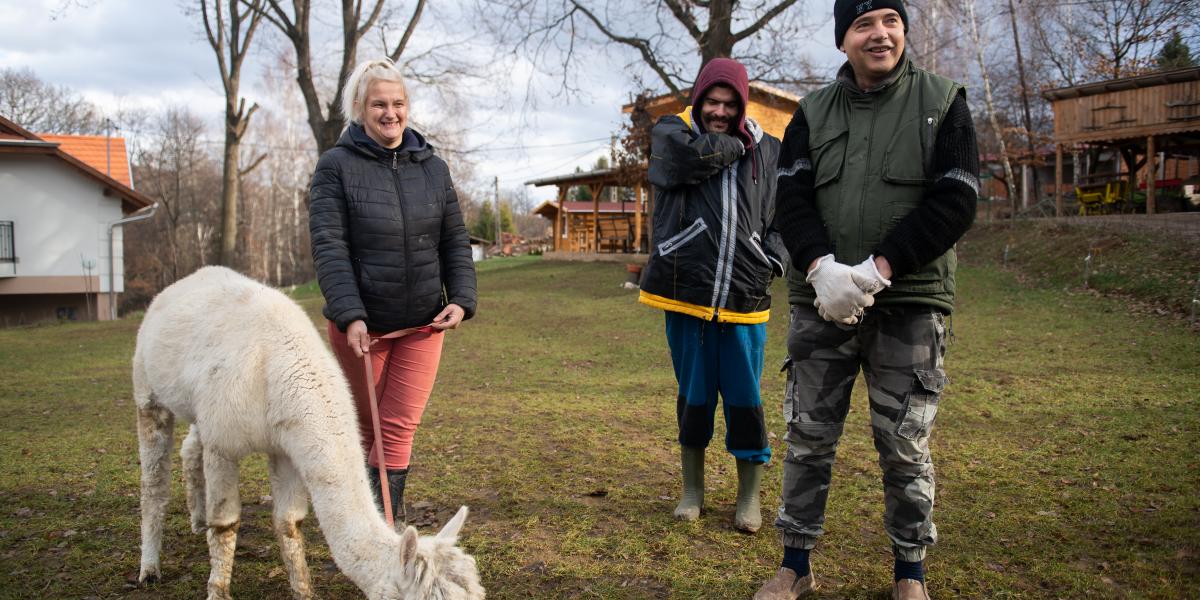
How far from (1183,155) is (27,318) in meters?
36.3

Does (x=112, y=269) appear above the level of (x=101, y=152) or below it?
below

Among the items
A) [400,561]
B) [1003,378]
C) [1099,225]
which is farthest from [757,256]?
[1099,225]

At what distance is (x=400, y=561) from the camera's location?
2.31 meters

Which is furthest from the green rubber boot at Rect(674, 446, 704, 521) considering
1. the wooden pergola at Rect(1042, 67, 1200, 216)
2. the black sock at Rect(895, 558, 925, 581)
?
the wooden pergola at Rect(1042, 67, 1200, 216)

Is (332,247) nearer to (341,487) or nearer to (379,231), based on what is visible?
(379,231)

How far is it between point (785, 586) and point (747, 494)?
0.83m

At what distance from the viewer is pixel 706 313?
3684mm

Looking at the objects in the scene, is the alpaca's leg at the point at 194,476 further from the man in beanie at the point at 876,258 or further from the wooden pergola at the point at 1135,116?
the wooden pergola at the point at 1135,116

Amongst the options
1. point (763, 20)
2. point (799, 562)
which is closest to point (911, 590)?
point (799, 562)

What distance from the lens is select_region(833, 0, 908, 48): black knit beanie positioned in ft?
8.86

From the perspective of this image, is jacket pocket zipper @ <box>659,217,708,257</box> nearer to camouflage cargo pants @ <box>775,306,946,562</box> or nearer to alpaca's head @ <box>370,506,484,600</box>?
camouflage cargo pants @ <box>775,306,946,562</box>

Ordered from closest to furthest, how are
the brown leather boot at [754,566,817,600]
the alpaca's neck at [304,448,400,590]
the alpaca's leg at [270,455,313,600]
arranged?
the alpaca's neck at [304,448,400,590] < the brown leather boot at [754,566,817,600] < the alpaca's leg at [270,455,313,600]

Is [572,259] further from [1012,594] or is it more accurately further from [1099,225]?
[1012,594]

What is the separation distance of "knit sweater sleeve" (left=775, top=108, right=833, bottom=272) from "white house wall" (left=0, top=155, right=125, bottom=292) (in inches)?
1051
